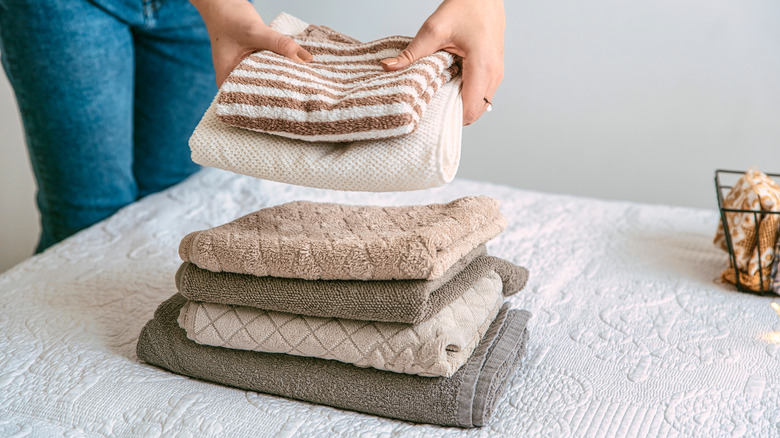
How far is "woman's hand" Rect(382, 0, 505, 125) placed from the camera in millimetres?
717

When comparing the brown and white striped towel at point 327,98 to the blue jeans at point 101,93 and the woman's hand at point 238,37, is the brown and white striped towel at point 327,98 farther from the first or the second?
the blue jeans at point 101,93

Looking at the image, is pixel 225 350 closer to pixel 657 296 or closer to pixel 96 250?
pixel 96 250

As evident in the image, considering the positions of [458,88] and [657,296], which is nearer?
[458,88]

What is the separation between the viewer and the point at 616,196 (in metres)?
2.10

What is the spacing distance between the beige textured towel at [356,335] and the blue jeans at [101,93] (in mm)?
711

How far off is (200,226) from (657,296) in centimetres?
81

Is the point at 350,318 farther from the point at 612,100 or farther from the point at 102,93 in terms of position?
the point at 612,100

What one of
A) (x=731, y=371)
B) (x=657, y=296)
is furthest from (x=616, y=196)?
(x=731, y=371)

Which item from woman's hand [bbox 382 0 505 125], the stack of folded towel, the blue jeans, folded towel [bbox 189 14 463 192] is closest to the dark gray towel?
the stack of folded towel

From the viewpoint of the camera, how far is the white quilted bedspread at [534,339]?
2.16 feet

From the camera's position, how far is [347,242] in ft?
2.11

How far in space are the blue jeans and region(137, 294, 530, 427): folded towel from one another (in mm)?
657

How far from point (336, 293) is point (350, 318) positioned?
0.03 meters

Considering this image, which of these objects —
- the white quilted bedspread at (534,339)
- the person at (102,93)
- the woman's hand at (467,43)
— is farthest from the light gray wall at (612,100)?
the woman's hand at (467,43)
